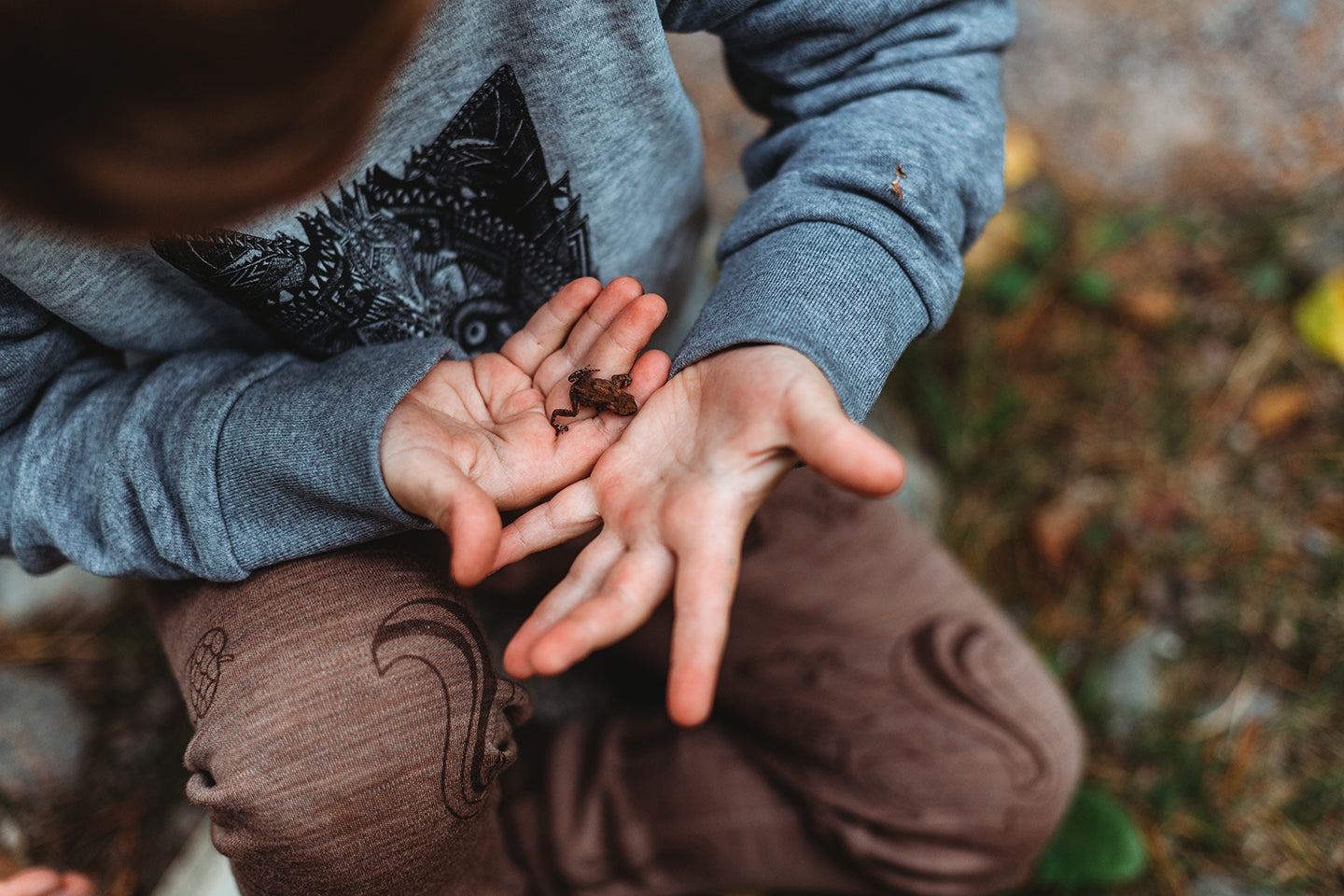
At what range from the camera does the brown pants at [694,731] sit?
1.32m

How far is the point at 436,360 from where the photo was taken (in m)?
1.32

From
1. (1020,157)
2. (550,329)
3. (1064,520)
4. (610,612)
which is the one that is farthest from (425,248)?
(1020,157)

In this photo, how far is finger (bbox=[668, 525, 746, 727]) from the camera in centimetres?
102

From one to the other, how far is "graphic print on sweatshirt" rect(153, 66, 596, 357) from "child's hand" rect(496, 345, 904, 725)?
50cm

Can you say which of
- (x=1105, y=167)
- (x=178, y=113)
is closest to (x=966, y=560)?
(x=1105, y=167)

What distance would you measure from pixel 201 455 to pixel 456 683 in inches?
21.8

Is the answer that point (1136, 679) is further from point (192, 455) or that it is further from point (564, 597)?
point (192, 455)

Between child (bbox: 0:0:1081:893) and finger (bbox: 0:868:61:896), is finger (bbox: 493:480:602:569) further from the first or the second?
finger (bbox: 0:868:61:896)

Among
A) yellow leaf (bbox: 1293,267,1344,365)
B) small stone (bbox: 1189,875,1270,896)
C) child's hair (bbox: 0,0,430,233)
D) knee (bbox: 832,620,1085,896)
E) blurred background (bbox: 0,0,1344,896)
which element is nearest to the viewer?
child's hair (bbox: 0,0,430,233)

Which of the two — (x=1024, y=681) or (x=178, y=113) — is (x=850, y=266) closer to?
(x=178, y=113)

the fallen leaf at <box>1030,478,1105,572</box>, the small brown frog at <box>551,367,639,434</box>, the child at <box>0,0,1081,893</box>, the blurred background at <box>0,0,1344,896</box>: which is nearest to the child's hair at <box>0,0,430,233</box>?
the child at <box>0,0,1081,893</box>

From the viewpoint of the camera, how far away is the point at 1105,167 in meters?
3.01

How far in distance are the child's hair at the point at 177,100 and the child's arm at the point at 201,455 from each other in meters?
0.43

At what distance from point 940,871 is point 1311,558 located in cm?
158
